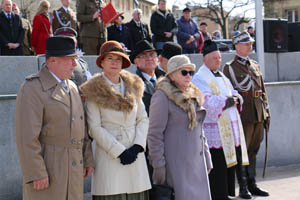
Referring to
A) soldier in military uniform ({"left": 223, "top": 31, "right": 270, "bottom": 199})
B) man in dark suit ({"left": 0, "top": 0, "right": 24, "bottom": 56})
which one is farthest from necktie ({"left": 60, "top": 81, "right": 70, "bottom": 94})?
man in dark suit ({"left": 0, "top": 0, "right": 24, "bottom": 56})

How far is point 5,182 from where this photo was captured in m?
6.08

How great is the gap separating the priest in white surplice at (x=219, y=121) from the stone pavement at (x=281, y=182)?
804 mm

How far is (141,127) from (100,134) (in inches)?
16.9

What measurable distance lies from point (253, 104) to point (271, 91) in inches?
90.3

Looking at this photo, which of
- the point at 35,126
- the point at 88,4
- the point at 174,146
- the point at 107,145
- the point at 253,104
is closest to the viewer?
the point at 35,126

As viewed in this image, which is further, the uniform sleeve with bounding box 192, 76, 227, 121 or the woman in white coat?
the uniform sleeve with bounding box 192, 76, 227, 121

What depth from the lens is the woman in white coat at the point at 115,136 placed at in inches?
161

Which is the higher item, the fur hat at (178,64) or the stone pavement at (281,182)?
the fur hat at (178,64)

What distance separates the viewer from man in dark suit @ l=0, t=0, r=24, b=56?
8021 millimetres

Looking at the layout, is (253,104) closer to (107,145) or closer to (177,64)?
(177,64)

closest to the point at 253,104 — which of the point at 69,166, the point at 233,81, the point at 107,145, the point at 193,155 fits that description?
the point at 233,81

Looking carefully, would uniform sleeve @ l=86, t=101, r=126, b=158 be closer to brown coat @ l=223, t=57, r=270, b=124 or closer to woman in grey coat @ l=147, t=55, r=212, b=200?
woman in grey coat @ l=147, t=55, r=212, b=200

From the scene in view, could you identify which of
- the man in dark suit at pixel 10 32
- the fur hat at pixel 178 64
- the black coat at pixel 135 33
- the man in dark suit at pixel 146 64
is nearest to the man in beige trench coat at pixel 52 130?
the fur hat at pixel 178 64

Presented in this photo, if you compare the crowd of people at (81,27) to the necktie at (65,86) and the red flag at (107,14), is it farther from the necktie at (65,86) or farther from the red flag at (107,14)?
the necktie at (65,86)
